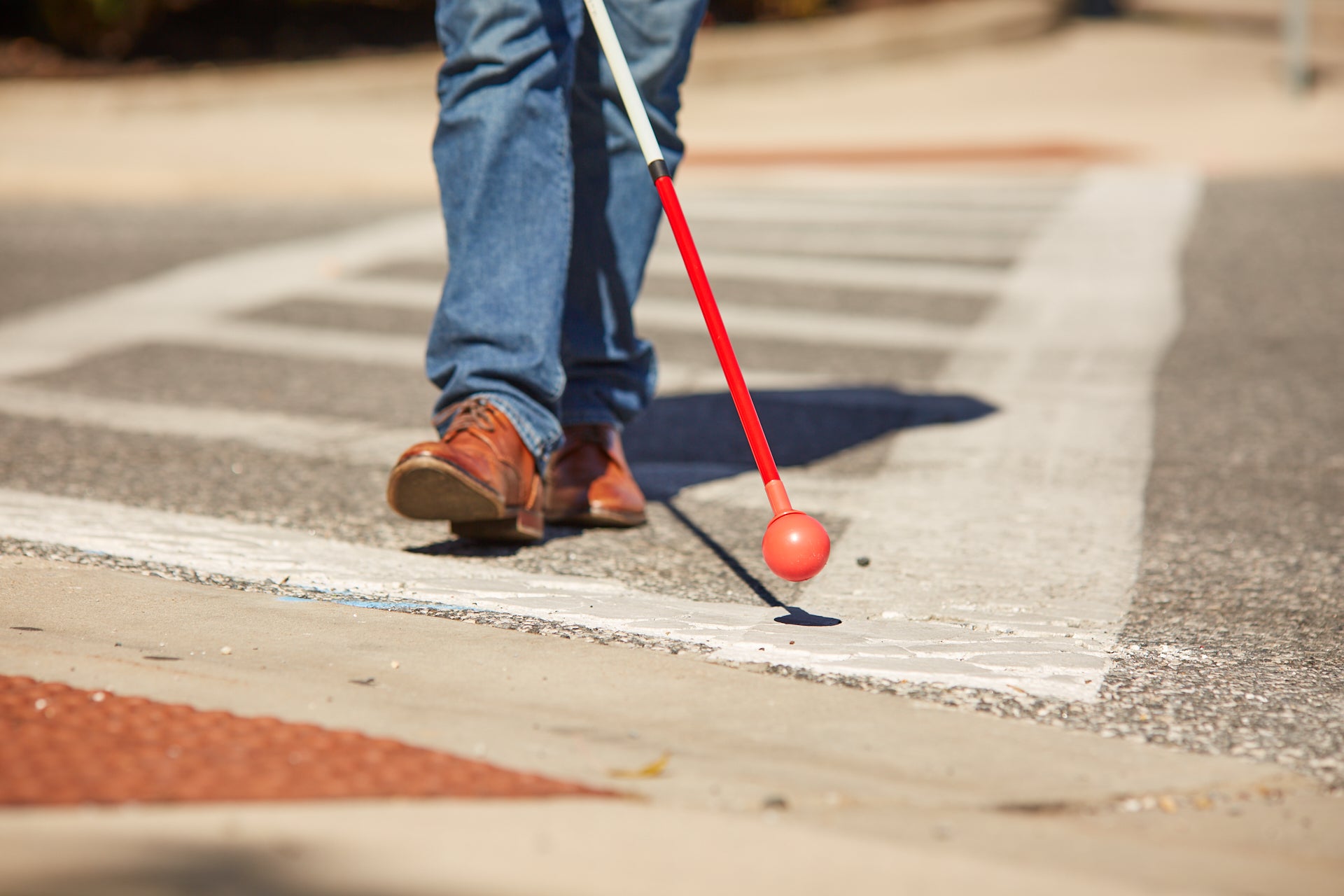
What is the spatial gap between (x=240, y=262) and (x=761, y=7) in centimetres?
1074

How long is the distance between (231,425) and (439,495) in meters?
1.41

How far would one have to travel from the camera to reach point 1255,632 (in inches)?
92.3

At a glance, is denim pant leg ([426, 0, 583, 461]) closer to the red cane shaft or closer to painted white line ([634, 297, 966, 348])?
the red cane shaft

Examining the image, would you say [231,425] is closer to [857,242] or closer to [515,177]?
[515,177]

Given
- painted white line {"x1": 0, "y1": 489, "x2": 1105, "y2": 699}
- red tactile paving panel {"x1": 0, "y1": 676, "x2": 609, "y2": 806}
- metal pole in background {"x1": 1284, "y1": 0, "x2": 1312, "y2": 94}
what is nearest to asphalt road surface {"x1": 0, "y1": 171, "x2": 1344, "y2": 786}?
painted white line {"x1": 0, "y1": 489, "x2": 1105, "y2": 699}

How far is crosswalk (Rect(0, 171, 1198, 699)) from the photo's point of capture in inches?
93.3

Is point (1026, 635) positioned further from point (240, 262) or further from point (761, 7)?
point (761, 7)

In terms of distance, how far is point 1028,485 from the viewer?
3.23 meters

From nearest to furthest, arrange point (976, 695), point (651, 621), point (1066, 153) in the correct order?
1. point (976, 695)
2. point (651, 621)
3. point (1066, 153)

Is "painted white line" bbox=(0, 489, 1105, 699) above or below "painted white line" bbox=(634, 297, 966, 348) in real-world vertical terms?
above

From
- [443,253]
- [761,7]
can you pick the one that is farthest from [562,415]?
[761,7]

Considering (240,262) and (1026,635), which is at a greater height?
(1026,635)

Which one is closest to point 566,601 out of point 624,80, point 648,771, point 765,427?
point 648,771

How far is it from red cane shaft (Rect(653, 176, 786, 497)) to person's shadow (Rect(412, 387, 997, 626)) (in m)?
0.52
